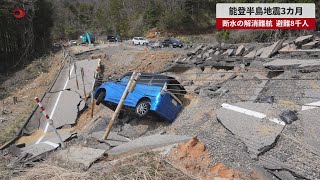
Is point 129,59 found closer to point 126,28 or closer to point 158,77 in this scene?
point 158,77

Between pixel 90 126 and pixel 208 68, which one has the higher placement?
pixel 208 68

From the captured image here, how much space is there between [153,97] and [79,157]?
3.99 m

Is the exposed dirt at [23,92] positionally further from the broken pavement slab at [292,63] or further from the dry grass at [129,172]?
the broken pavement slab at [292,63]

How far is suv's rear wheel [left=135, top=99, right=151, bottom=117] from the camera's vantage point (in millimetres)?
11008

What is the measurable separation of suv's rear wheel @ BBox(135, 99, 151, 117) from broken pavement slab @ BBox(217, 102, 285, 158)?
2490 mm

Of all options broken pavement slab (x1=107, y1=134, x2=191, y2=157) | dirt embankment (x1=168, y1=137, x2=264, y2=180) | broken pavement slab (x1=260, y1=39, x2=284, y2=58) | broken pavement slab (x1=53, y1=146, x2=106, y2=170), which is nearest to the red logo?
broken pavement slab (x1=260, y1=39, x2=284, y2=58)

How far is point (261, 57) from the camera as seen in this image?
14.5 meters

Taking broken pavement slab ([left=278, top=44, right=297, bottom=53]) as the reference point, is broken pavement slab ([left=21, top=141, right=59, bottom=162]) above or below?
below

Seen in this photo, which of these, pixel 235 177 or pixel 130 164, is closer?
pixel 130 164

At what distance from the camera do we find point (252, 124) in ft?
26.7

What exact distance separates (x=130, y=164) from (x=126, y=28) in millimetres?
67339

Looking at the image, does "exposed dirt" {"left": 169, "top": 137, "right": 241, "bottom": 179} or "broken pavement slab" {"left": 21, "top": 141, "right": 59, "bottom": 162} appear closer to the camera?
"exposed dirt" {"left": 169, "top": 137, "right": 241, "bottom": 179}

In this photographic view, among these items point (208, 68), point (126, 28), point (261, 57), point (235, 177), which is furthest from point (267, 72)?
point (126, 28)
